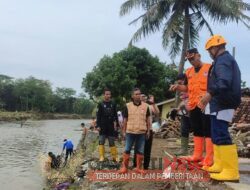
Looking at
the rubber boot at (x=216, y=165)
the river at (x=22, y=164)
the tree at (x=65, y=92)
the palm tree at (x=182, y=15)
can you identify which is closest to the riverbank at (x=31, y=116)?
the tree at (x=65, y=92)

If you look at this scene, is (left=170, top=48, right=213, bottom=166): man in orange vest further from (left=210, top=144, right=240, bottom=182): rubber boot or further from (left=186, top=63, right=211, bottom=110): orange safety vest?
(left=210, top=144, right=240, bottom=182): rubber boot

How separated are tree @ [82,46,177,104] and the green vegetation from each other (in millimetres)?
57458

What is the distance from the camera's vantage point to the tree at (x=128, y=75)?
33.6 metres

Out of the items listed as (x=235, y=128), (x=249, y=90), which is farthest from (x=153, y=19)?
(x=235, y=128)

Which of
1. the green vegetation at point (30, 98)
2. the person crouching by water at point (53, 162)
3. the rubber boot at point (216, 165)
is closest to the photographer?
the rubber boot at point (216, 165)

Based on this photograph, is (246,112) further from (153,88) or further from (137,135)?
(153,88)

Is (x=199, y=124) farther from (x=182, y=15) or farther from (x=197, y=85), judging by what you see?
(x=182, y=15)

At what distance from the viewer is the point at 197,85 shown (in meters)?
6.17

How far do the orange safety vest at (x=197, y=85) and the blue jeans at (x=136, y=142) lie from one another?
6.55 feet

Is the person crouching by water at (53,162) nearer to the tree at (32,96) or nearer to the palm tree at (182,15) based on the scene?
the palm tree at (182,15)

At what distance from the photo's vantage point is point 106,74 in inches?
1364

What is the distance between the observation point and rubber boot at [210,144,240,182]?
4.98 metres

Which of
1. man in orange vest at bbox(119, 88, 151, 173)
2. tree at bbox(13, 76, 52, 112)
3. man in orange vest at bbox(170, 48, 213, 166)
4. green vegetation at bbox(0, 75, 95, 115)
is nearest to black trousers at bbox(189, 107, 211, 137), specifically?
man in orange vest at bbox(170, 48, 213, 166)

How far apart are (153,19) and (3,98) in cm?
8366
